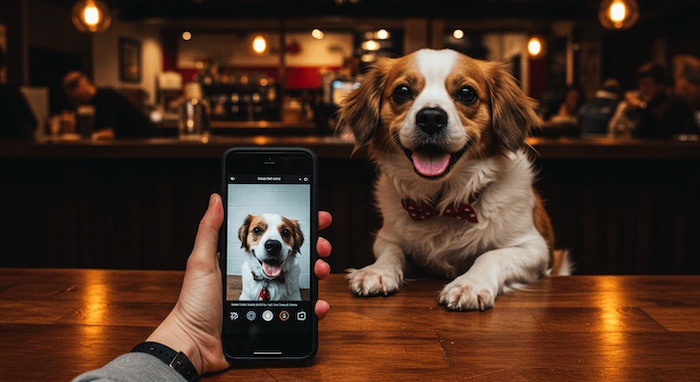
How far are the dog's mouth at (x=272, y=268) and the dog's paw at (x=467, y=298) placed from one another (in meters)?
0.35

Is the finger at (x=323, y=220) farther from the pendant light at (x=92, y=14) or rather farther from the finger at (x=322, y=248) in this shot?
the pendant light at (x=92, y=14)

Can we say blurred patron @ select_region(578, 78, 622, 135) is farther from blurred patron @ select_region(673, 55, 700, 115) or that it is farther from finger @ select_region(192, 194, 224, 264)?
finger @ select_region(192, 194, 224, 264)

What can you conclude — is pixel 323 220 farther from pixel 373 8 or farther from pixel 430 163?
pixel 373 8

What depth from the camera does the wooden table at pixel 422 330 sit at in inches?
25.6

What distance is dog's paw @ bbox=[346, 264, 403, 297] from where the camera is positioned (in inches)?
39.7

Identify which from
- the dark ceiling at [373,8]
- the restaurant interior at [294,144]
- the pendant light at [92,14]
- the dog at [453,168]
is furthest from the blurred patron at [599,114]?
the dog at [453,168]

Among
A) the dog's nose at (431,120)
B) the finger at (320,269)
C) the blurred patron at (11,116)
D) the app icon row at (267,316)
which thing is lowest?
the app icon row at (267,316)

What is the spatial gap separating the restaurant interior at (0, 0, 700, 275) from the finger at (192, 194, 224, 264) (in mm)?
972

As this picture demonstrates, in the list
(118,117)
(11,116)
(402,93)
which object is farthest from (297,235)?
(118,117)

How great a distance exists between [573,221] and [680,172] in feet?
1.86

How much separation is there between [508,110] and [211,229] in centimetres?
91

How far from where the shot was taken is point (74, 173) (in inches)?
109

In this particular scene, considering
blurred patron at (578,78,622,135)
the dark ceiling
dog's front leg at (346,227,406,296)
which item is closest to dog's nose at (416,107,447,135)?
dog's front leg at (346,227,406,296)

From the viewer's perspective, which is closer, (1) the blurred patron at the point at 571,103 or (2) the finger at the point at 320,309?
(2) the finger at the point at 320,309
